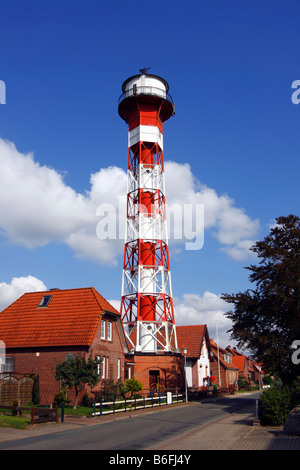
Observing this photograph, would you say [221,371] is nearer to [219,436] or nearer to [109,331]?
[109,331]

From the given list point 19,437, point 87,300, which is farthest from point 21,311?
point 19,437

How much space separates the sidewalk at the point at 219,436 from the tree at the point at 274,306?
6991 millimetres

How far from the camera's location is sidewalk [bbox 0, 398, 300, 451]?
45.1ft

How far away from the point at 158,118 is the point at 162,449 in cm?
3953

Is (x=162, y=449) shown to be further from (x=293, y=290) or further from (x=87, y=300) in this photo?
(x=87, y=300)

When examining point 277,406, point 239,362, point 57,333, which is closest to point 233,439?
point 277,406

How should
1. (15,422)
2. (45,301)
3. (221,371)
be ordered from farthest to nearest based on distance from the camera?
(221,371)
(45,301)
(15,422)

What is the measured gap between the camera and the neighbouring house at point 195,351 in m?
50.4

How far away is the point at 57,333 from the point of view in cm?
3162

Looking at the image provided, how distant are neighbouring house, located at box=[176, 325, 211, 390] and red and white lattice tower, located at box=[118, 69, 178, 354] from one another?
6.62m

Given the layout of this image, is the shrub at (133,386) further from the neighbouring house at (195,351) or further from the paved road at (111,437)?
the paved road at (111,437)

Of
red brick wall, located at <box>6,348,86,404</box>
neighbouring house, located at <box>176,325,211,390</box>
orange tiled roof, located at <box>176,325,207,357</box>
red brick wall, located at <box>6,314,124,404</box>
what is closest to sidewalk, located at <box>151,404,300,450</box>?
red brick wall, located at <box>6,314,124,404</box>

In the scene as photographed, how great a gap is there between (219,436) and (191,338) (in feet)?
123

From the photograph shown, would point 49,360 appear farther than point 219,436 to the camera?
Yes
